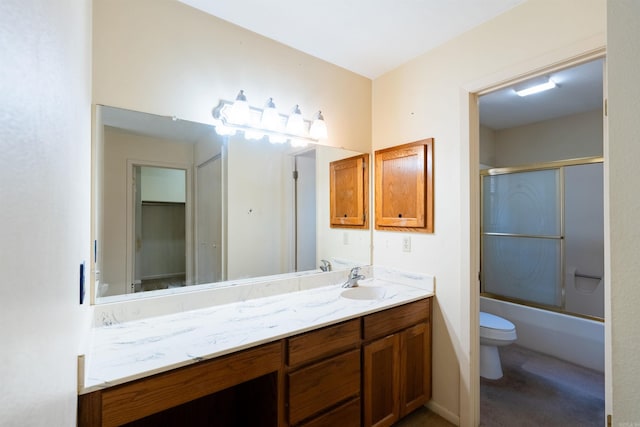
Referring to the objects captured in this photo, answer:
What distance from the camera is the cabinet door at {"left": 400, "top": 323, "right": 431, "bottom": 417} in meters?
1.79

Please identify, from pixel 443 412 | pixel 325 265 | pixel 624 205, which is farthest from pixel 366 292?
pixel 624 205

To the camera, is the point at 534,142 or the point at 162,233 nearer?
the point at 162,233

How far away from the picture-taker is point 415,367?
188 cm

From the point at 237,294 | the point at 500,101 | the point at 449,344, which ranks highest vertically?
the point at 500,101

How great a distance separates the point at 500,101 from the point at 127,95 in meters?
3.13

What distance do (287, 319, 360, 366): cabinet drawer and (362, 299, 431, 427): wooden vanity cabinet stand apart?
10 centimetres

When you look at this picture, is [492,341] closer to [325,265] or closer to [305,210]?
[325,265]

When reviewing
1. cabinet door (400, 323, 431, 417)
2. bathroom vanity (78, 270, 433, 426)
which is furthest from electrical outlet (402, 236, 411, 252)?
cabinet door (400, 323, 431, 417)

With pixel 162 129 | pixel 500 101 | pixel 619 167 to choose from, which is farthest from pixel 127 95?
pixel 500 101

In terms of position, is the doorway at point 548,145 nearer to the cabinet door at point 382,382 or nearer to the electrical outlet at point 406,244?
the electrical outlet at point 406,244

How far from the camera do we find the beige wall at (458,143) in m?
1.57

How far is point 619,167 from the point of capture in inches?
20.4

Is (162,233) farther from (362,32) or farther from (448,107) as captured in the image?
(448,107)

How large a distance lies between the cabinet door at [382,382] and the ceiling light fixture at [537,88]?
2408mm
